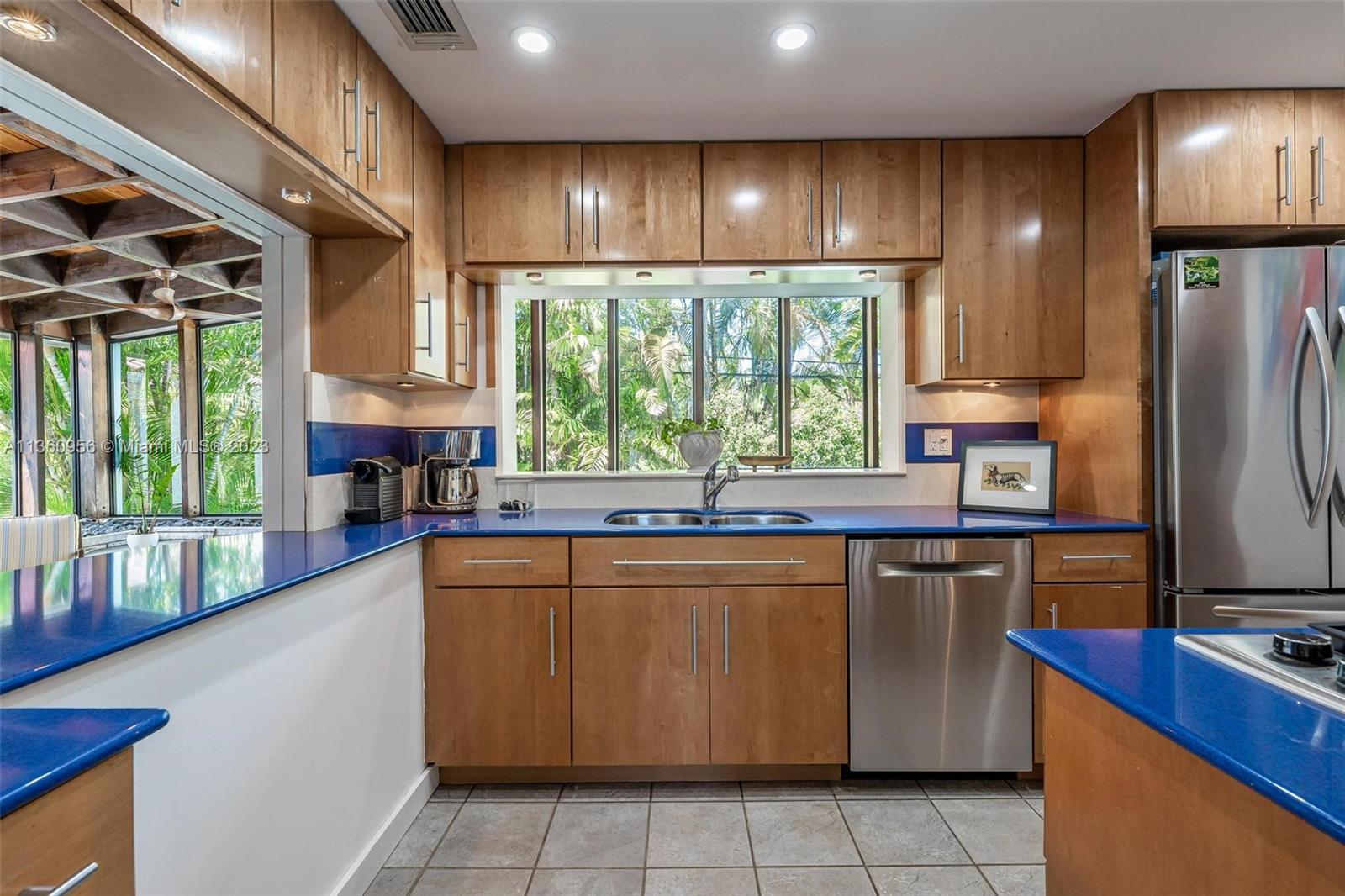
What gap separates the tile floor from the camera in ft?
5.93

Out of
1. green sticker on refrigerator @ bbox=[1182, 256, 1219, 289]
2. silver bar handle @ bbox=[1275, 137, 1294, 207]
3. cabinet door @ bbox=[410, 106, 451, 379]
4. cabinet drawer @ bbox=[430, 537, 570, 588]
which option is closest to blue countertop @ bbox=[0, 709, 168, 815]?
cabinet drawer @ bbox=[430, 537, 570, 588]

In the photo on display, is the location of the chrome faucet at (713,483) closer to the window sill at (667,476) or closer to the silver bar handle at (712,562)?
the window sill at (667,476)

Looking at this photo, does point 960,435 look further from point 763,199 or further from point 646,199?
point 646,199

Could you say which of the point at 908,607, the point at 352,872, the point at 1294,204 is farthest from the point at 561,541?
the point at 1294,204

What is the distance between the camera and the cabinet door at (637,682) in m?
2.27

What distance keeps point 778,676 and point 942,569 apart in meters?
0.67

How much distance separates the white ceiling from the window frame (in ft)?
2.30

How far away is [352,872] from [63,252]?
5.18 feet

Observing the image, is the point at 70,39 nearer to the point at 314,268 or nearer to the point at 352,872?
the point at 314,268

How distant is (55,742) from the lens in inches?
24.3

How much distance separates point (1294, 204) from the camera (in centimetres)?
231

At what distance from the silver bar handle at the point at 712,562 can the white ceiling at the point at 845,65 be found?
1.61 meters

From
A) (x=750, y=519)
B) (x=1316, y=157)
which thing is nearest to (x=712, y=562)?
(x=750, y=519)

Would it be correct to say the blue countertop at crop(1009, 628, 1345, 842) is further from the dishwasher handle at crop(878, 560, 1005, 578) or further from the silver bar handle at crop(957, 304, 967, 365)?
the silver bar handle at crop(957, 304, 967, 365)
